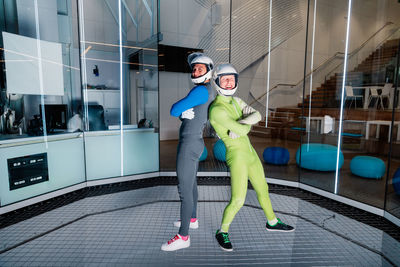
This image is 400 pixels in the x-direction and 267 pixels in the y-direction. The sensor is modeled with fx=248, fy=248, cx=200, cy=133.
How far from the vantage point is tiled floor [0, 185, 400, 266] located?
2.03 meters

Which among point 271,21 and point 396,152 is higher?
point 271,21

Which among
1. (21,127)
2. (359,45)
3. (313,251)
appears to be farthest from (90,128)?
(359,45)

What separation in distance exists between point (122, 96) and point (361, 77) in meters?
3.83

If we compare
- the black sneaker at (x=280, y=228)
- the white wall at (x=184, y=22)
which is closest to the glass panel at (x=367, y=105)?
the black sneaker at (x=280, y=228)

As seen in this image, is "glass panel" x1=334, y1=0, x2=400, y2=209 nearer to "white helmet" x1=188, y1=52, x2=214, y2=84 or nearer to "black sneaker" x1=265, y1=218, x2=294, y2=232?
"black sneaker" x1=265, y1=218, x2=294, y2=232

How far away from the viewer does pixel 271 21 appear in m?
5.31

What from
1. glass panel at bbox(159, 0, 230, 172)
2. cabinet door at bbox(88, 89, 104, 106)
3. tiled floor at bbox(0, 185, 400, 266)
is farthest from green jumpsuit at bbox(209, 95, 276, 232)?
glass panel at bbox(159, 0, 230, 172)

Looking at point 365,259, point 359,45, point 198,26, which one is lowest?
point 365,259

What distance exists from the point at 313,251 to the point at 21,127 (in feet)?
11.7

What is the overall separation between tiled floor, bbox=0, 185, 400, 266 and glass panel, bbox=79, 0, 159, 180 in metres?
0.98

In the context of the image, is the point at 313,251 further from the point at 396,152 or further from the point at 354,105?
the point at 354,105

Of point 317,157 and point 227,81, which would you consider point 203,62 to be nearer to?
point 227,81

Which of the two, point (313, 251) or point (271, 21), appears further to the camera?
point (271, 21)

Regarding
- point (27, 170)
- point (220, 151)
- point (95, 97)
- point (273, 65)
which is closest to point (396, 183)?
point (220, 151)
